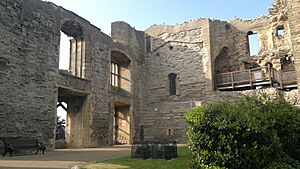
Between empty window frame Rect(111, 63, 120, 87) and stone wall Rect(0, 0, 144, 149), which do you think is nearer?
stone wall Rect(0, 0, 144, 149)

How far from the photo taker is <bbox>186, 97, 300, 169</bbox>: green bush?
6445mm

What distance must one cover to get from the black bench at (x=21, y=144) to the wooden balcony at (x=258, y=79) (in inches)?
568

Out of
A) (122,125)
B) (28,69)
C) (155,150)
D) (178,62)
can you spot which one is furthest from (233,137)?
(178,62)

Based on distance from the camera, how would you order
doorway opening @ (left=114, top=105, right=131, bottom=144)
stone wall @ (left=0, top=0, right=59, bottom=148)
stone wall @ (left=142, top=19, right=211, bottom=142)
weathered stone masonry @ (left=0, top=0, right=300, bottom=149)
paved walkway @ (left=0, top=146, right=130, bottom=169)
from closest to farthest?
paved walkway @ (left=0, top=146, right=130, bottom=169), stone wall @ (left=0, top=0, right=59, bottom=148), weathered stone masonry @ (left=0, top=0, right=300, bottom=149), doorway opening @ (left=114, top=105, right=131, bottom=144), stone wall @ (left=142, top=19, right=211, bottom=142)

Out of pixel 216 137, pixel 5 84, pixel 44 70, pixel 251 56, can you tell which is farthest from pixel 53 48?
pixel 251 56

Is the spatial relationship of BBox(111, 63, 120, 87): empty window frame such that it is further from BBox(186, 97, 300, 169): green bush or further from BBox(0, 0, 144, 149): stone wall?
BBox(186, 97, 300, 169): green bush

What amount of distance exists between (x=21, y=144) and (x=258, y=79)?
15447mm

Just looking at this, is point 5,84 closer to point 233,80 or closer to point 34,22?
point 34,22

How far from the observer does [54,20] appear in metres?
15.0

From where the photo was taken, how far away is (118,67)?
895 inches

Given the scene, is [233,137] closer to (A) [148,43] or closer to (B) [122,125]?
(B) [122,125]

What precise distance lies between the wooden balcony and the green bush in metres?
13.2

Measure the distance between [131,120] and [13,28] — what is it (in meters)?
11.2

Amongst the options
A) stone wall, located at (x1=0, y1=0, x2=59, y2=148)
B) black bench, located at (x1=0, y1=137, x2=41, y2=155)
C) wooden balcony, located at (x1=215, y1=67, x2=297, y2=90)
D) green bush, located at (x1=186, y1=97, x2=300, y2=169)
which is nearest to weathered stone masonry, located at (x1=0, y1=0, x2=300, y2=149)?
stone wall, located at (x1=0, y1=0, x2=59, y2=148)
